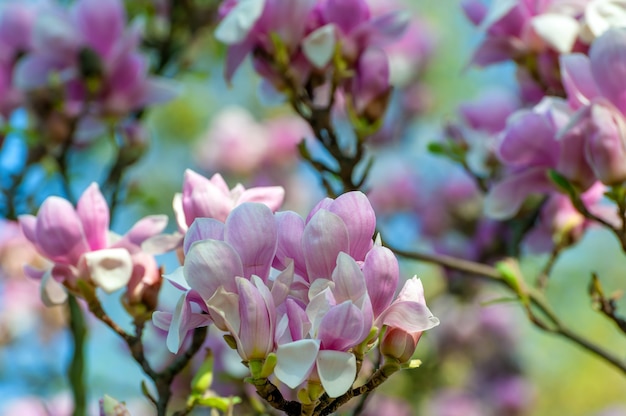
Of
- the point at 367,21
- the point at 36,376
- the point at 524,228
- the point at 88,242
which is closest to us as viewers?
the point at 88,242

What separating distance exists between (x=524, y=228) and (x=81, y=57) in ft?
2.70

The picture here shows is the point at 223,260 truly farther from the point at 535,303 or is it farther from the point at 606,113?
the point at 535,303

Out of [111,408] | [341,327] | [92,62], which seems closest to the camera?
[341,327]

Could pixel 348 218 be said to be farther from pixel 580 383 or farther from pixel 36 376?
pixel 580 383

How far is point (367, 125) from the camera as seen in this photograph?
4.20 ft

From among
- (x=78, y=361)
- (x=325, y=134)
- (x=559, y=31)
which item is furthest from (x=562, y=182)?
(x=78, y=361)

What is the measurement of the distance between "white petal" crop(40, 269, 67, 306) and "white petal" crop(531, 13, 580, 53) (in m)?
0.74

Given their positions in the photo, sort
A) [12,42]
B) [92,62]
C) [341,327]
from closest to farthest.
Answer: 1. [341,327]
2. [92,62]
3. [12,42]

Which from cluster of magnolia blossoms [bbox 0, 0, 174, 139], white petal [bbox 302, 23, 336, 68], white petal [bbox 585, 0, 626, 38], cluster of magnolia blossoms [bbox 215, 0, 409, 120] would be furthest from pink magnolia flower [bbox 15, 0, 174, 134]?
white petal [bbox 585, 0, 626, 38]

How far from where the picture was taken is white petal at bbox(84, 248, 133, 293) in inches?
37.4

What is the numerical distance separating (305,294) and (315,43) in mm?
555

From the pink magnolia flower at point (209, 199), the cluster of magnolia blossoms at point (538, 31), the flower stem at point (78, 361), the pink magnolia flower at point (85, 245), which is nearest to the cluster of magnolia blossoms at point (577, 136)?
the cluster of magnolia blossoms at point (538, 31)

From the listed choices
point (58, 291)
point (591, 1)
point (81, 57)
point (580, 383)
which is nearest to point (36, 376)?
point (81, 57)

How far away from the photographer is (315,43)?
1.22m
